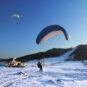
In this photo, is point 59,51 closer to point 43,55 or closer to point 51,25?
point 43,55

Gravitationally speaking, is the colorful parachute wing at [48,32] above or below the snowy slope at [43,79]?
above

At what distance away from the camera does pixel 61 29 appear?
13.7 meters

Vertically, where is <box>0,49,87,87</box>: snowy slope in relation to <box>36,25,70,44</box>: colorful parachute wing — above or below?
below

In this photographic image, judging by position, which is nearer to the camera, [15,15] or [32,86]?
[32,86]

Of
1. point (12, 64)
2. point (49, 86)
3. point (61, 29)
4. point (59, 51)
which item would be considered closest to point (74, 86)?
point (49, 86)

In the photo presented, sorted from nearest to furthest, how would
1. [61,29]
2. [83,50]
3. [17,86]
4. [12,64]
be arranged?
[17,86] < [61,29] < [12,64] < [83,50]

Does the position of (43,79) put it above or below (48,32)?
below

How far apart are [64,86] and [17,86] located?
2.71m

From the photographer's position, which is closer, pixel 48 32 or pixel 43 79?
pixel 43 79

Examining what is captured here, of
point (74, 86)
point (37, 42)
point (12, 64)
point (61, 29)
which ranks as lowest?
point (74, 86)

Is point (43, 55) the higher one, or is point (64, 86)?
point (43, 55)

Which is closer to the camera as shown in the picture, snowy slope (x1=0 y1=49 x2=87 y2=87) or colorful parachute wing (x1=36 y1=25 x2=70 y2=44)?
snowy slope (x1=0 y1=49 x2=87 y2=87)

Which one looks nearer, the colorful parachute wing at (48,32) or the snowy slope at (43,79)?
the snowy slope at (43,79)

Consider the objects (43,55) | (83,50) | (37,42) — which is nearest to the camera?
(37,42)
